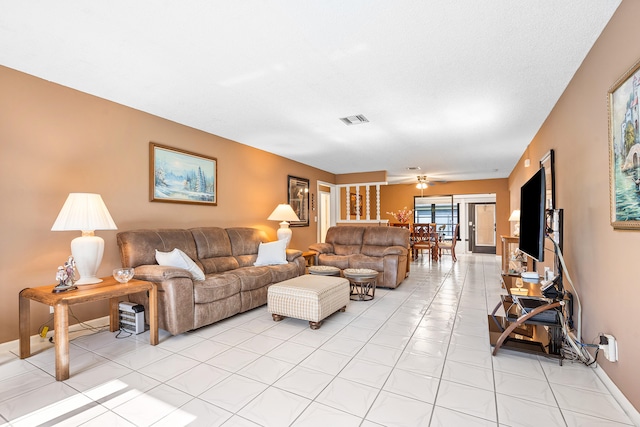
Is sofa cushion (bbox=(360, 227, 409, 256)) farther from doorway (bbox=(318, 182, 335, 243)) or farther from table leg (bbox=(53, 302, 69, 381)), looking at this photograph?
table leg (bbox=(53, 302, 69, 381))

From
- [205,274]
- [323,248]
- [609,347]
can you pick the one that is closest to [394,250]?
[323,248]

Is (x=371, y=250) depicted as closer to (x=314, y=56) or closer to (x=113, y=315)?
(x=314, y=56)

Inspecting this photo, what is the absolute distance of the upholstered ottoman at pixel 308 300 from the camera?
3002 mm

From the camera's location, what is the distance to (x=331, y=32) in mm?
2053

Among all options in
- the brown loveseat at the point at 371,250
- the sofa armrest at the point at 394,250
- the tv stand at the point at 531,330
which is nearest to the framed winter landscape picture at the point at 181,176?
the brown loveseat at the point at 371,250

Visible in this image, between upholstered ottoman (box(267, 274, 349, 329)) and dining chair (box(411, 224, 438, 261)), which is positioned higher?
dining chair (box(411, 224, 438, 261))

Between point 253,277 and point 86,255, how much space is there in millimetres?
1588

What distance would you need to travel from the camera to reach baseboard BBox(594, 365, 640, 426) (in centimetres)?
159

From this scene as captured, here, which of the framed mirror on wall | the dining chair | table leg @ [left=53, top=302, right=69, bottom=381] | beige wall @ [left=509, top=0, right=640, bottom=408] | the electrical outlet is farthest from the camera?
the dining chair

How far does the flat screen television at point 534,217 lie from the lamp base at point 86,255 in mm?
3494

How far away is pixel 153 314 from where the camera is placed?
265cm

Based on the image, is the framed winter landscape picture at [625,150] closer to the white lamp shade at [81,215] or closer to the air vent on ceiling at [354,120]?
the air vent on ceiling at [354,120]

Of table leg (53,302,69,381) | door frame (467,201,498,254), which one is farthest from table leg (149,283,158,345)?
door frame (467,201,498,254)

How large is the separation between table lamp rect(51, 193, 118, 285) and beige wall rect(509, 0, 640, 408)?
12.1ft
